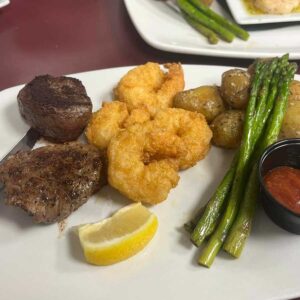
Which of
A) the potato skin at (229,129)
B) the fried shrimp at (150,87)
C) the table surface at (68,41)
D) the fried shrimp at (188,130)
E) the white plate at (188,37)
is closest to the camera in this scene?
the fried shrimp at (188,130)

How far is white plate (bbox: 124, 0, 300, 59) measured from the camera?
11.1 feet

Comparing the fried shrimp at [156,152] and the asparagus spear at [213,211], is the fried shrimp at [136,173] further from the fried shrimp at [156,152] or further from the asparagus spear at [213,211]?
the asparagus spear at [213,211]

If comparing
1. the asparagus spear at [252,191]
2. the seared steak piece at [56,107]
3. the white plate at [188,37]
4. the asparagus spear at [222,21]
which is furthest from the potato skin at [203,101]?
the asparagus spear at [222,21]

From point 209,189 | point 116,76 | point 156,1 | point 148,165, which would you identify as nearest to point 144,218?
point 148,165

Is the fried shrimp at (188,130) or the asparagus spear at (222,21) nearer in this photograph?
the fried shrimp at (188,130)

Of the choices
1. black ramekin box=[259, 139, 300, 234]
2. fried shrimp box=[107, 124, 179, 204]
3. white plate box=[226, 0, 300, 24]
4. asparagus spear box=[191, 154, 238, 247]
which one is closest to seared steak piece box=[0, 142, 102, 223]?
fried shrimp box=[107, 124, 179, 204]

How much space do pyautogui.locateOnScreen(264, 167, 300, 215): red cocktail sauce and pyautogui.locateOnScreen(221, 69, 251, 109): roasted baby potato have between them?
0.55m

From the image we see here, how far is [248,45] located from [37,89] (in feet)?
6.07

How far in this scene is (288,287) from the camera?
6.78 feet

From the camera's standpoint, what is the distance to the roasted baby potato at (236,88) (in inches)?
106

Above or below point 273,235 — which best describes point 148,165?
above

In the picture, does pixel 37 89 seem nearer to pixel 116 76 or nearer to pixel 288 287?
pixel 116 76

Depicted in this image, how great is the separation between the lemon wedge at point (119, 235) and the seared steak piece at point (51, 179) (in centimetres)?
18

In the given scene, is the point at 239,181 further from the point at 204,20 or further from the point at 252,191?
the point at 204,20
